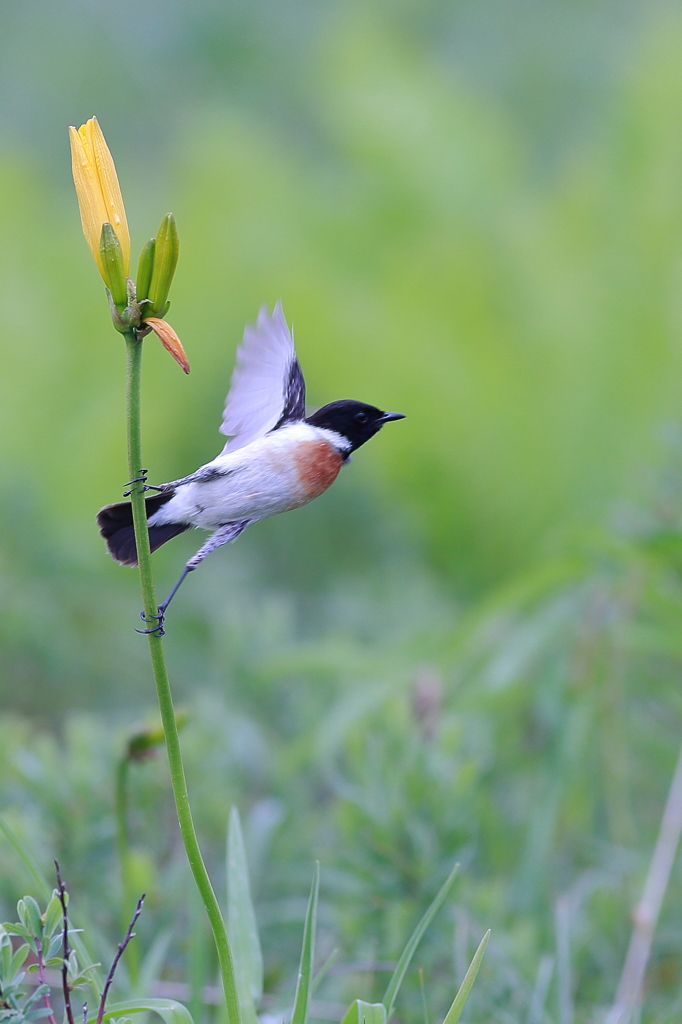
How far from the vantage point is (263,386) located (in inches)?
19.2

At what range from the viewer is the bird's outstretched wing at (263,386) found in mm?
476

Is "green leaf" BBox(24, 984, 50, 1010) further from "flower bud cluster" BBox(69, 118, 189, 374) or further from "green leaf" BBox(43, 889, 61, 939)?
"flower bud cluster" BBox(69, 118, 189, 374)

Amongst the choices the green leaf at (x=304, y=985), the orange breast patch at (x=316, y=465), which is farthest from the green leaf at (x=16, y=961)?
the orange breast patch at (x=316, y=465)

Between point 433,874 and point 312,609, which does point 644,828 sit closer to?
point 433,874

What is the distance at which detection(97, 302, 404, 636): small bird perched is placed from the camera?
15.6 inches

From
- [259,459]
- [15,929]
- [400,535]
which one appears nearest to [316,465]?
[259,459]

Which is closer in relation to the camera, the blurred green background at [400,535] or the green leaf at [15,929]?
the green leaf at [15,929]

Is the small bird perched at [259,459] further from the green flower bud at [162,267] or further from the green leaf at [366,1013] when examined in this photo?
the green leaf at [366,1013]

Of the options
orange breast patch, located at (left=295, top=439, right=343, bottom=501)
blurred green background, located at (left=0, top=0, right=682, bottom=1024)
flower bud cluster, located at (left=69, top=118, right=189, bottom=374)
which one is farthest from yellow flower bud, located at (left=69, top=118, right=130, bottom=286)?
blurred green background, located at (left=0, top=0, right=682, bottom=1024)

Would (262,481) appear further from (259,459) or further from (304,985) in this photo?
(304,985)

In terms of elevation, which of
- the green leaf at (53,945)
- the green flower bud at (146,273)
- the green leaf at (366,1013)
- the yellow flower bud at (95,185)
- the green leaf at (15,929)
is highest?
the yellow flower bud at (95,185)

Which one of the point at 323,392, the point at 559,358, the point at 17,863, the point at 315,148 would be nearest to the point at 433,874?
the point at 17,863

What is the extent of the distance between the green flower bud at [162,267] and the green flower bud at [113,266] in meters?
0.01

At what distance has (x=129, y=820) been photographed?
3.85 ft
